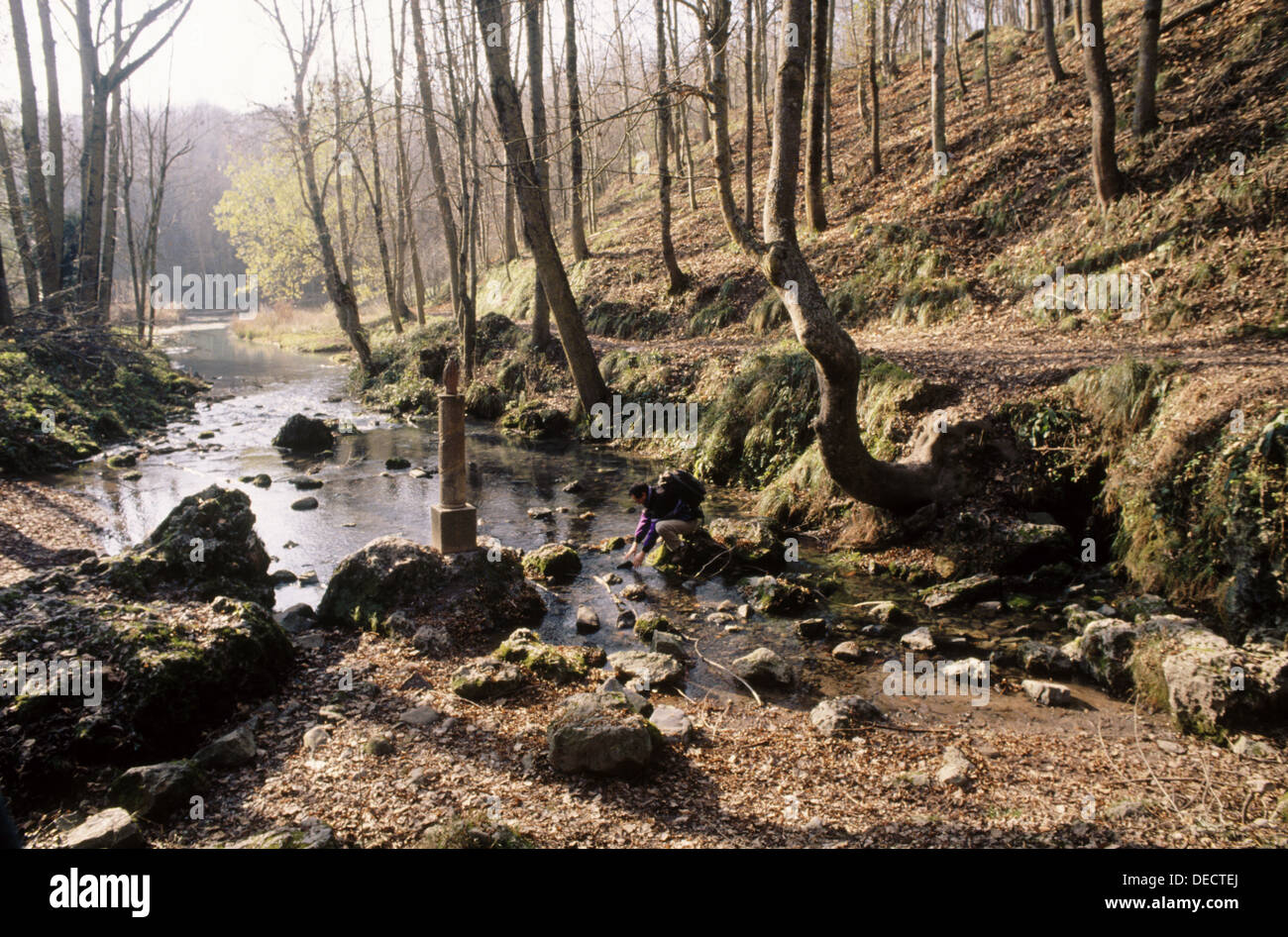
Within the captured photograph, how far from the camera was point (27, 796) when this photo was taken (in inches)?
168

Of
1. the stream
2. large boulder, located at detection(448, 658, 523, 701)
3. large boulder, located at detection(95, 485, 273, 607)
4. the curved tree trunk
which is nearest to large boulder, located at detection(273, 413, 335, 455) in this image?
the stream

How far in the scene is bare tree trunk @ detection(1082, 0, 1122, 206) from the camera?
1102 centimetres

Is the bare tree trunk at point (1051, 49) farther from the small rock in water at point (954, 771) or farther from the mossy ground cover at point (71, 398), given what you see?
the mossy ground cover at point (71, 398)

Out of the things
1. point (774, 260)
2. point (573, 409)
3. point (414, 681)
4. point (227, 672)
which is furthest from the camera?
point (573, 409)

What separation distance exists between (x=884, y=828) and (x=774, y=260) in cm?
535

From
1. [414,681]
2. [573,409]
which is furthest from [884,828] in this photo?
[573,409]

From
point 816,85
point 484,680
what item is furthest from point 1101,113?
point 484,680

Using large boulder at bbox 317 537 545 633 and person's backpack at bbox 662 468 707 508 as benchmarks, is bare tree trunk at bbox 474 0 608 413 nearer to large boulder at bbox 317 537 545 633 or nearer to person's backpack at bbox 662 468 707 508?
person's backpack at bbox 662 468 707 508

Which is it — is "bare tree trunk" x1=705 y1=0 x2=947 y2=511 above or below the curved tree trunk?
below

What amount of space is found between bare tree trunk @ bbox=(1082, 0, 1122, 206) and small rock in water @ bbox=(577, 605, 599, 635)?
35.5 feet

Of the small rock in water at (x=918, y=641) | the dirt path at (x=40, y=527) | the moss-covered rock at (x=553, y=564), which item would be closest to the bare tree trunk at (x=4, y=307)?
the dirt path at (x=40, y=527)

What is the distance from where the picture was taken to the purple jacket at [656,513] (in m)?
8.98
